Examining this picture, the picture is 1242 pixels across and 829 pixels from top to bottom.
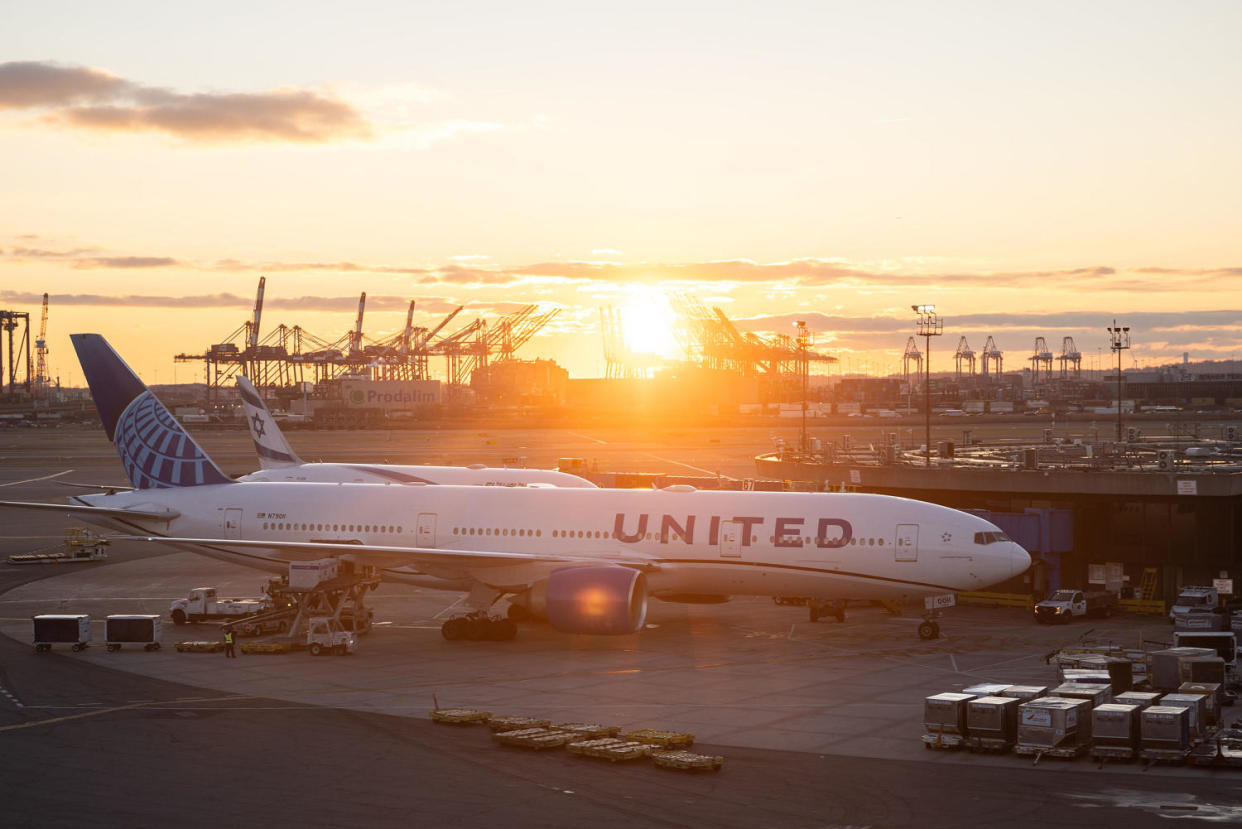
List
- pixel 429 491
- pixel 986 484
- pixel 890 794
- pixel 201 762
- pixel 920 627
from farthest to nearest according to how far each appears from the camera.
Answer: pixel 986 484, pixel 429 491, pixel 920 627, pixel 201 762, pixel 890 794

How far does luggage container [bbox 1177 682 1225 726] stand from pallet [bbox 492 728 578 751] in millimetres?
14745

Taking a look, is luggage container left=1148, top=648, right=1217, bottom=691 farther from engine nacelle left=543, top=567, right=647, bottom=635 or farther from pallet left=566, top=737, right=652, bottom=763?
engine nacelle left=543, top=567, right=647, bottom=635

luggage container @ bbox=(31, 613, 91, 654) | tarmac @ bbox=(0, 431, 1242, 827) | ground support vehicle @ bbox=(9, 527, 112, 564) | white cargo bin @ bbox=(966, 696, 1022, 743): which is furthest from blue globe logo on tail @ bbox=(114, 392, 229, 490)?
white cargo bin @ bbox=(966, 696, 1022, 743)

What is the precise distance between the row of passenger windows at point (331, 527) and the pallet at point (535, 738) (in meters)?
17.3

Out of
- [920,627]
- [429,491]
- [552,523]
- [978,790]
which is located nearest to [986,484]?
[920,627]

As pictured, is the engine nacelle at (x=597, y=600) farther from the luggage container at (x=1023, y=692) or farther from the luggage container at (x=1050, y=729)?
the luggage container at (x=1050, y=729)

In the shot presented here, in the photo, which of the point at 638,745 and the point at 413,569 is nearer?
the point at 638,745

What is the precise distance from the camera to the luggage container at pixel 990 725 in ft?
87.3

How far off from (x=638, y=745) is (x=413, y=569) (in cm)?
1752

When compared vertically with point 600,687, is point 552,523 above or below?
above

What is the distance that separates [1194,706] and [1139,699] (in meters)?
1.20

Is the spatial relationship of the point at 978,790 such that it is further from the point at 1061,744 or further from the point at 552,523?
the point at 552,523

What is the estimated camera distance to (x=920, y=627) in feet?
135

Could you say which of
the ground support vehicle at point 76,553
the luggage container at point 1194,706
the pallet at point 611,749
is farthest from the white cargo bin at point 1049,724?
the ground support vehicle at point 76,553
